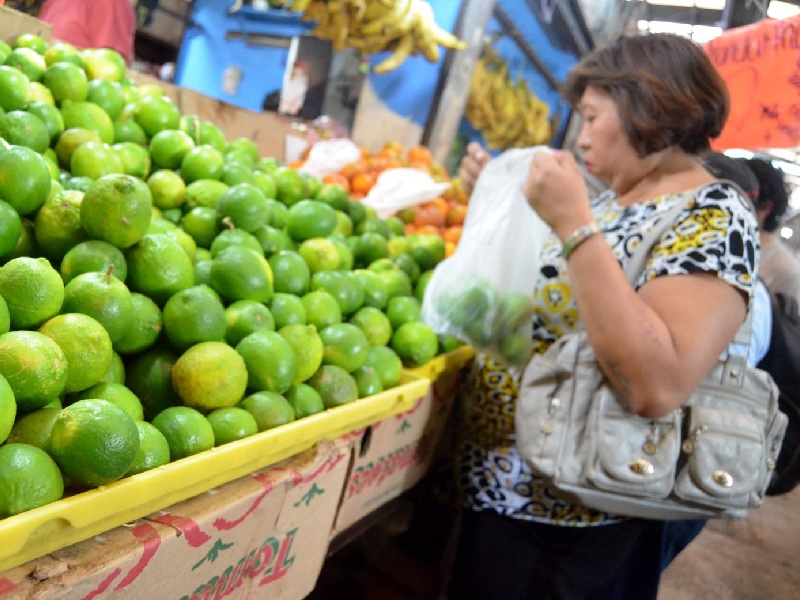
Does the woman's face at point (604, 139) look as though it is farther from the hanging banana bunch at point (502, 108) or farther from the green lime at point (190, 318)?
the hanging banana bunch at point (502, 108)

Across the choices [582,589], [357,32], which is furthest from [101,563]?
[357,32]

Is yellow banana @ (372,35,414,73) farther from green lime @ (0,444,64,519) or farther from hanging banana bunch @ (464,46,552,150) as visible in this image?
green lime @ (0,444,64,519)

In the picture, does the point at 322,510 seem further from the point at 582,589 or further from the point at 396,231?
the point at 396,231

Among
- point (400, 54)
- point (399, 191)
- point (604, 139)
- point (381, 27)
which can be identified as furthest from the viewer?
point (400, 54)

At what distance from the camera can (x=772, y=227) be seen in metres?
3.17

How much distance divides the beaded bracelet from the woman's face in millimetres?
356

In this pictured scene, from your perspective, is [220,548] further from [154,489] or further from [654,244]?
[654,244]

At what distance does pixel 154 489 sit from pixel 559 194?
1.08 metres

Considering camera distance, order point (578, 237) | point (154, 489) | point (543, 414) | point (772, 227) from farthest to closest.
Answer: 1. point (772, 227)
2. point (543, 414)
3. point (578, 237)
4. point (154, 489)

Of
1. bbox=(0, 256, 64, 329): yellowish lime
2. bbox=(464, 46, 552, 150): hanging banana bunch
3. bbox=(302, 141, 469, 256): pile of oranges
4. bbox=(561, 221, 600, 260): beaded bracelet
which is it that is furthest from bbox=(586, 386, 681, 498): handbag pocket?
bbox=(464, 46, 552, 150): hanging banana bunch

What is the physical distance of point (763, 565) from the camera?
168 inches

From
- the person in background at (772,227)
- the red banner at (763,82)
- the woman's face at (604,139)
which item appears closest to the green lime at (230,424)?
the woman's face at (604,139)

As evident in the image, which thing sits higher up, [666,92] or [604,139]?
[666,92]

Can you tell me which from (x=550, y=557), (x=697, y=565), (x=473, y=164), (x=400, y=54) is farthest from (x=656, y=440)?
(x=400, y=54)
